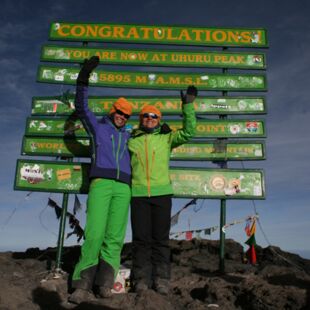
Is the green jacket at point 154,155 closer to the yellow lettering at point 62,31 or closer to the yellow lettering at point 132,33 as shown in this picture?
the yellow lettering at point 132,33

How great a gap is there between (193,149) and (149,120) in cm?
219

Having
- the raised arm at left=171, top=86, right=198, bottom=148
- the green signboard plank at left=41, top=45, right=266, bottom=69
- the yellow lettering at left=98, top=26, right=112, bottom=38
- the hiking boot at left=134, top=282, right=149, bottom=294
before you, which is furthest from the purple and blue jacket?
the yellow lettering at left=98, top=26, right=112, bottom=38

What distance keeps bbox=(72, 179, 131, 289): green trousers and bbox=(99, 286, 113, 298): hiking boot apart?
178mm

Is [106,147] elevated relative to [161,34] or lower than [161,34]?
lower

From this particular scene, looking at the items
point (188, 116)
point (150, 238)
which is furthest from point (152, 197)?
point (188, 116)

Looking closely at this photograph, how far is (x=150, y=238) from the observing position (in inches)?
226

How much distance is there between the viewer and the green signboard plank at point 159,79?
8.38 metres

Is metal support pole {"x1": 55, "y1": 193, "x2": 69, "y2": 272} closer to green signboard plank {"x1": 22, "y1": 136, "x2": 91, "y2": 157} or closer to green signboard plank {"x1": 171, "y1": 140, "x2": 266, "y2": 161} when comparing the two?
green signboard plank {"x1": 22, "y1": 136, "x2": 91, "y2": 157}

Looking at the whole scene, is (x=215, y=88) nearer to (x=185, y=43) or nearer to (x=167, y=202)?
(x=185, y=43)

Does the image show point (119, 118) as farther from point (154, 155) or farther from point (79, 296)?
point (79, 296)

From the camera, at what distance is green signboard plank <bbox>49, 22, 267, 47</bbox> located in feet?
28.4

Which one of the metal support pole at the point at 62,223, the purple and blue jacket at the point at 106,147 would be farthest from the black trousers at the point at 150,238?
the metal support pole at the point at 62,223

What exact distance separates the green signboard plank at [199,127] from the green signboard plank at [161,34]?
209 centimetres

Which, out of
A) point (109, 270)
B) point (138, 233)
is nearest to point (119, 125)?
point (138, 233)
